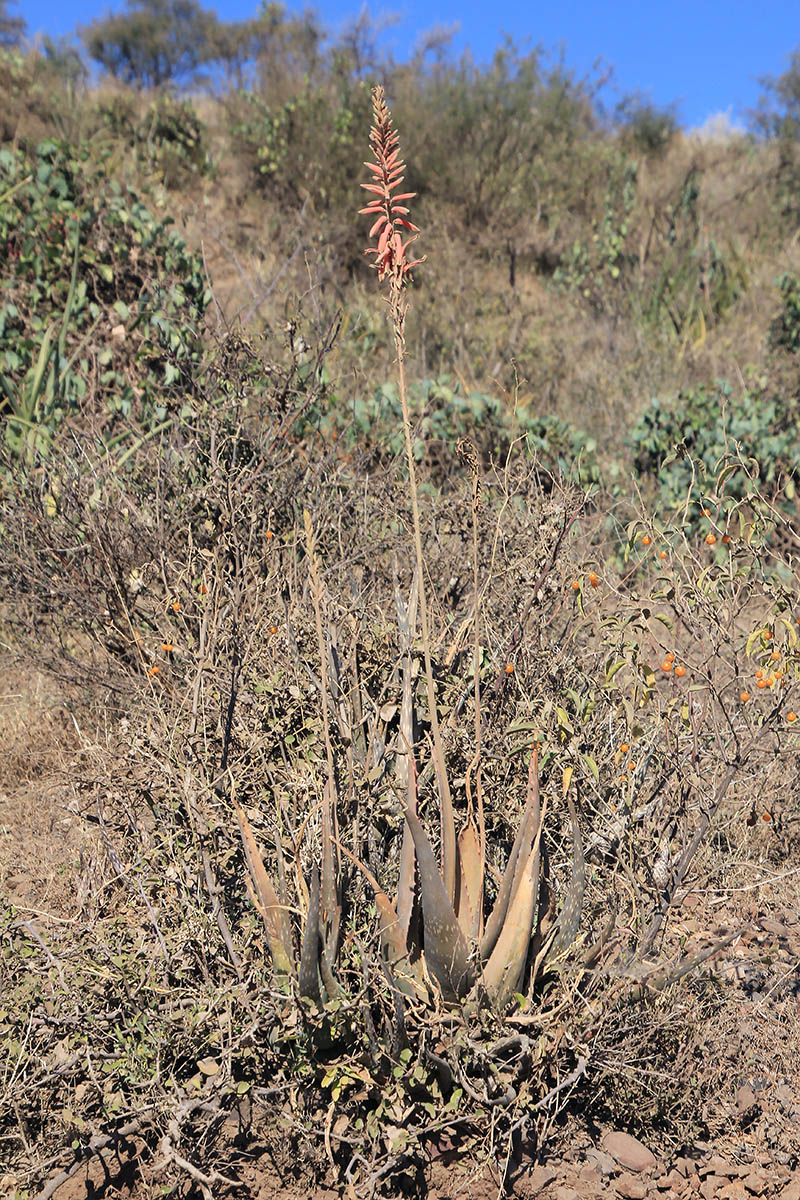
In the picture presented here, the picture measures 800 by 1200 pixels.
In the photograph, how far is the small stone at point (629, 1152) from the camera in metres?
2.29

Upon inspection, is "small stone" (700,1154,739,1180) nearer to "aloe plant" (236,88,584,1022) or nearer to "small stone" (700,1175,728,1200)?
"small stone" (700,1175,728,1200)

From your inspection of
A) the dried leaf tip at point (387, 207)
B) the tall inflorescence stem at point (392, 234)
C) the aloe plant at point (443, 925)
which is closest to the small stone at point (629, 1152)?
the aloe plant at point (443, 925)

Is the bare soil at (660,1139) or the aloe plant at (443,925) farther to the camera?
the bare soil at (660,1139)

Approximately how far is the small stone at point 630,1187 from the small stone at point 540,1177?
147 mm

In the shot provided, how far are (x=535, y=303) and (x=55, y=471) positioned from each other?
6.66 m

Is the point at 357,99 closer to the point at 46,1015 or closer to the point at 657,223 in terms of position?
the point at 657,223

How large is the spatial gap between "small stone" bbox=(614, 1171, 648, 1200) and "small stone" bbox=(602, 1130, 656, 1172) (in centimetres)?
2

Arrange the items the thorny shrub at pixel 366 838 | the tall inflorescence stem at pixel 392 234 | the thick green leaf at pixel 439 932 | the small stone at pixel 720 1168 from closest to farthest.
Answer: the tall inflorescence stem at pixel 392 234
the thick green leaf at pixel 439 932
the thorny shrub at pixel 366 838
the small stone at pixel 720 1168

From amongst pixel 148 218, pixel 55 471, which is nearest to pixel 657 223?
pixel 148 218

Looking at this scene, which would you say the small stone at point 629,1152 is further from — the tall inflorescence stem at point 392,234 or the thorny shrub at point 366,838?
the tall inflorescence stem at point 392,234

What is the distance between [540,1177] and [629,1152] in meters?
0.23

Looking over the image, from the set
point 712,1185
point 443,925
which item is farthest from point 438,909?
point 712,1185

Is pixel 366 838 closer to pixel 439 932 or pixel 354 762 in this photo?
pixel 354 762

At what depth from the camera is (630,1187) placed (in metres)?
2.25
